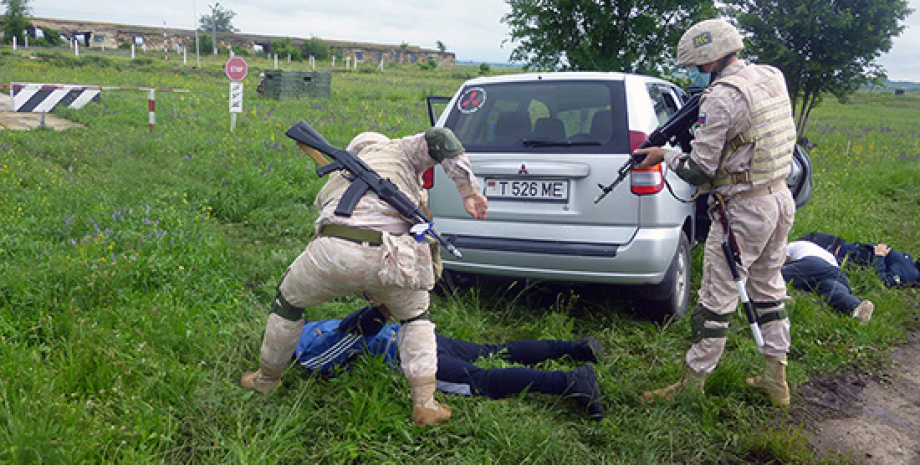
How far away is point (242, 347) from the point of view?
3.40 metres

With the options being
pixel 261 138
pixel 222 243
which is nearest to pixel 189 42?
pixel 261 138

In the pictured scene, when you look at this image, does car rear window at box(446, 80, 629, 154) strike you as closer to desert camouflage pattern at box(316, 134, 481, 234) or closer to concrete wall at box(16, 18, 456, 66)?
desert camouflage pattern at box(316, 134, 481, 234)

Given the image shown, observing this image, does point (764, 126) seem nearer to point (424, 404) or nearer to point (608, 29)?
point (424, 404)

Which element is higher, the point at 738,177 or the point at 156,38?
the point at 156,38

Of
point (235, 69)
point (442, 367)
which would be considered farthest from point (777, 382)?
point (235, 69)

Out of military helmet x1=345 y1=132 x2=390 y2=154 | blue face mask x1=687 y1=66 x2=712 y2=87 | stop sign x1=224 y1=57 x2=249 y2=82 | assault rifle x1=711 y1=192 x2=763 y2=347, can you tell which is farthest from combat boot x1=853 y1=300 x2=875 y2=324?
stop sign x1=224 y1=57 x2=249 y2=82

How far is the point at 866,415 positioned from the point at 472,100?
305 centimetres

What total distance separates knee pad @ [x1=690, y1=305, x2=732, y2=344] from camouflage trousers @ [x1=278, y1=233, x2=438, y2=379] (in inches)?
57.1

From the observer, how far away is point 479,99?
14.9 ft

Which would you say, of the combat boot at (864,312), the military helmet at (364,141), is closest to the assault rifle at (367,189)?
the military helmet at (364,141)

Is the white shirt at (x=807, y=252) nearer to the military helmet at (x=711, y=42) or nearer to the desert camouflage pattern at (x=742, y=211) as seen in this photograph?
the desert camouflage pattern at (x=742, y=211)

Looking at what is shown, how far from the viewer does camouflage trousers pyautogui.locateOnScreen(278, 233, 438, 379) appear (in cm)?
259

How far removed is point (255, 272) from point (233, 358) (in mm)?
1522

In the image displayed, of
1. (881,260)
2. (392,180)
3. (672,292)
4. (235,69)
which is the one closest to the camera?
(392,180)
